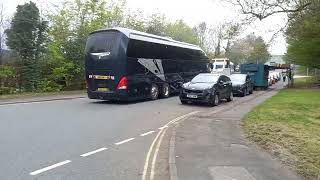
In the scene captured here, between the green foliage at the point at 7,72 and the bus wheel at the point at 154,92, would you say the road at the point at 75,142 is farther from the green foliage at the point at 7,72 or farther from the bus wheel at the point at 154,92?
the green foliage at the point at 7,72

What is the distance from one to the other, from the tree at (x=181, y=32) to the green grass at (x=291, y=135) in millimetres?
52781

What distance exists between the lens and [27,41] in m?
27.6

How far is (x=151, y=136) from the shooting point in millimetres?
12531

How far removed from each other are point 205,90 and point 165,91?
17.8 feet

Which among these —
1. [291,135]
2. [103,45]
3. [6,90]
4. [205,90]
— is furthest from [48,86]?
[291,135]

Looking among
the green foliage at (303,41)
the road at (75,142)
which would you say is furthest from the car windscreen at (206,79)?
the road at (75,142)

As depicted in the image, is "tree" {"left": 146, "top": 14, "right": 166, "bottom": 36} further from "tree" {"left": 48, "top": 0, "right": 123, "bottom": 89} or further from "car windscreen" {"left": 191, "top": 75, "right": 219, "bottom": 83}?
"car windscreen" {"left": 191, "top": 75, "right": 219, "bottom": 83}

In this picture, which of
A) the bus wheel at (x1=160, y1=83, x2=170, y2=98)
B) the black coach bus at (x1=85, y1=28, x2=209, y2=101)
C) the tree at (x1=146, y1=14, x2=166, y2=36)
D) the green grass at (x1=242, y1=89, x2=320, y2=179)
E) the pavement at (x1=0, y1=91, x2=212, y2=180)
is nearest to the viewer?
the pavement at (x1=0, y1=91, x2=212, y2=180)

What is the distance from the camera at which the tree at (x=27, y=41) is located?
89.7 ft

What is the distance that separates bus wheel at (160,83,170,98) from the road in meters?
8.60

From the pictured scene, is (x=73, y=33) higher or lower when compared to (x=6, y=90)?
higher

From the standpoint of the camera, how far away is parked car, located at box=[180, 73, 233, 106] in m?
22.5

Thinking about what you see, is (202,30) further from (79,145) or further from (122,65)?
(79,145)

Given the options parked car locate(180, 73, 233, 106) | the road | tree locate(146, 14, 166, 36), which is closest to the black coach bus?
parked car locate(180, 73, 233, 106)
